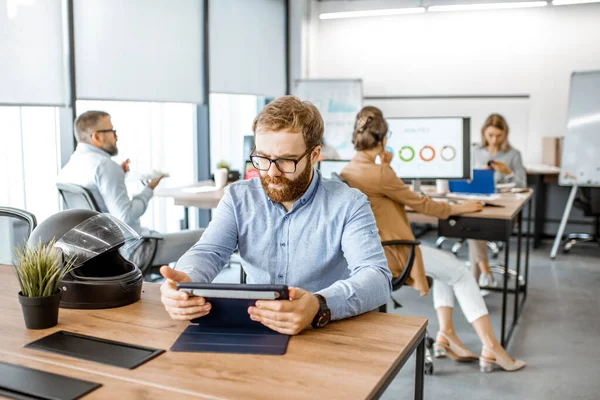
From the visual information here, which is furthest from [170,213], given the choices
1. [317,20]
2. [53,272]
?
[53,272]

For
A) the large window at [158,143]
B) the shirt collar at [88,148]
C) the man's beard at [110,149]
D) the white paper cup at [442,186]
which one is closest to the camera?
the shirt collar at [88,148]

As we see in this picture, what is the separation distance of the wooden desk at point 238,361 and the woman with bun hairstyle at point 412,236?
1.31m

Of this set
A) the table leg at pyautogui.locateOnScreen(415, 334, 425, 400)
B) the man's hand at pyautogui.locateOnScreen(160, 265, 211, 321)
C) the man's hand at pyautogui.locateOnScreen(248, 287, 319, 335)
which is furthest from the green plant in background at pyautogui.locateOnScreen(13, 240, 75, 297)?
the table leg at pyautogui.locateOnScreen(415, 334, 425, 400)

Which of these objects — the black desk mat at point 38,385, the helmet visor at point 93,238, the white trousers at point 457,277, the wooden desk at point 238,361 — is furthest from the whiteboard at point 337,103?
the black desk mat at point 38,385

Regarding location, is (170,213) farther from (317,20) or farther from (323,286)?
(323,286)

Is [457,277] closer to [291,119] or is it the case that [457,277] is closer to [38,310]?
[291,119]

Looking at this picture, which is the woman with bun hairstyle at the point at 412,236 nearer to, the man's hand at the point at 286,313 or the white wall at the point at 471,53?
the man's hand at the point at 286,313

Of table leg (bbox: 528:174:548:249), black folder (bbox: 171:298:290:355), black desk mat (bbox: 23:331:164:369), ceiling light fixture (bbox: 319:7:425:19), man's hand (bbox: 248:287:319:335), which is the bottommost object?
table leg (bbox: 528:174:548:249)

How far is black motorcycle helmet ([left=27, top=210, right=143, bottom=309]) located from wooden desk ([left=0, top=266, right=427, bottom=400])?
0.04 metres

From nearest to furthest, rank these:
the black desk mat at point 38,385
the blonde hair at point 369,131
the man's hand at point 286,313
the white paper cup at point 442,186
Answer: the black desk mat at point 38,385, the man's hand at point 286,313, the blonde hair at point 369,131, the white paper cup at point 442,186

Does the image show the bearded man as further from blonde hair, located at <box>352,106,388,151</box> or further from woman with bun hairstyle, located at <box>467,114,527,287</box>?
woman with bun hairstyle, located at <box>467,114,527,287</box>

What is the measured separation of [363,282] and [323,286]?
28 centimetres

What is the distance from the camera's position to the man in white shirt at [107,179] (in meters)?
3.17

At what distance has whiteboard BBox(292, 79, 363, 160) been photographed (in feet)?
22.2
